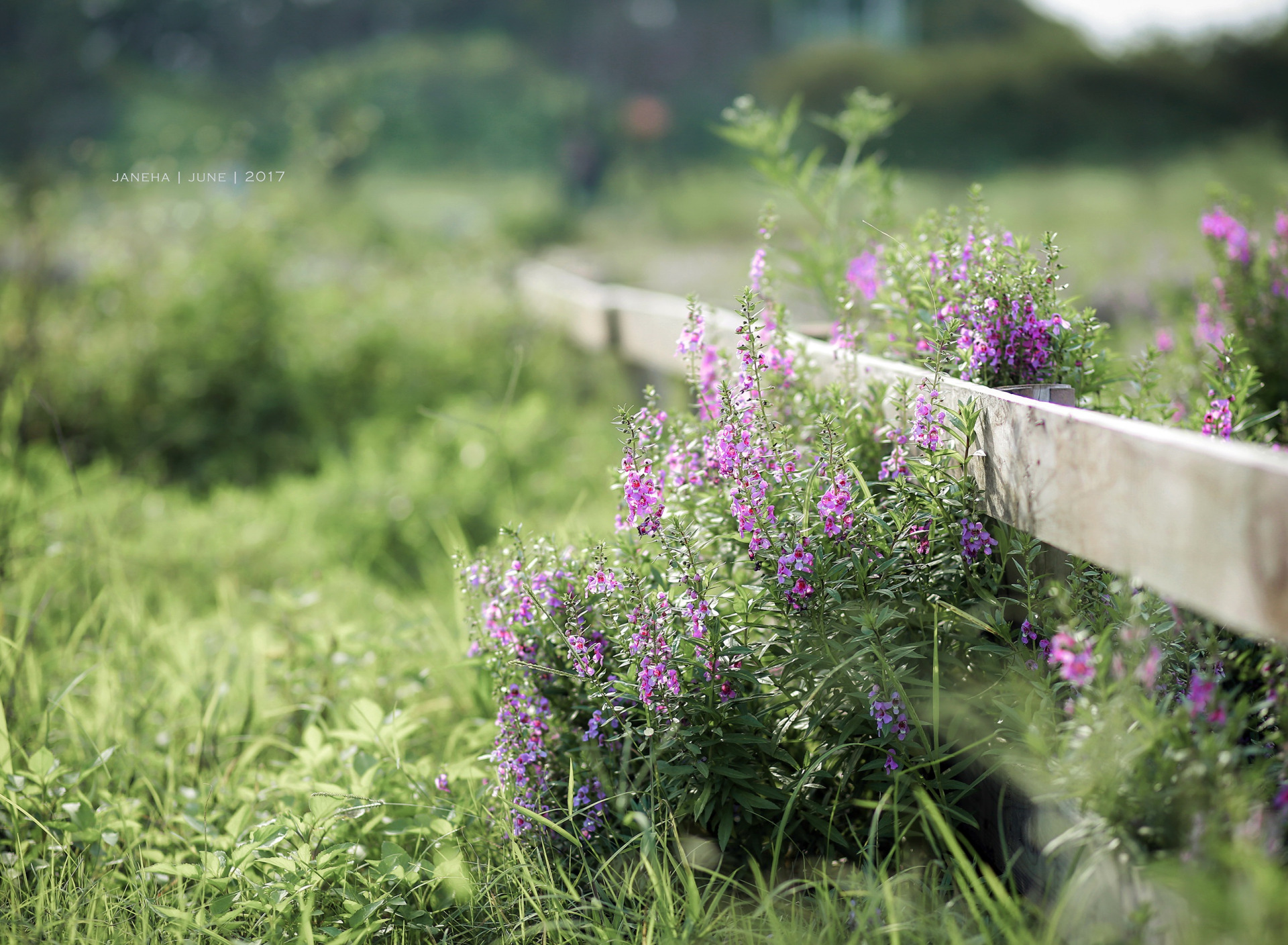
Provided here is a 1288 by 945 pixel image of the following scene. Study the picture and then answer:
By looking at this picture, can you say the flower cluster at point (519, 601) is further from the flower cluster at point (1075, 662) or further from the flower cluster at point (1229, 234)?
the flower cluster at point (1229, 234)

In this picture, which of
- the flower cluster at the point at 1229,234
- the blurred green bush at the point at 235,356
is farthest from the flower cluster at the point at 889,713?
the blurred green bush at the point at 235,356

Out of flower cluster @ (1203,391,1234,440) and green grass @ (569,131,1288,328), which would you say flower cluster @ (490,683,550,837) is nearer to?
flower cluster @ (1203,391,1234,440)

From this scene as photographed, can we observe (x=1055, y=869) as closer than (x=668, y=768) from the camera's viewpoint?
Yes

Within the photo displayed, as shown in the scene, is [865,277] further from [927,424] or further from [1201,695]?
[1201,695]

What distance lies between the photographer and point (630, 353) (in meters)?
4.83

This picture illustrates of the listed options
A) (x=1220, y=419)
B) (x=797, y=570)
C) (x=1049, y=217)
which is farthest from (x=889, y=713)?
(x=1049, y=217)

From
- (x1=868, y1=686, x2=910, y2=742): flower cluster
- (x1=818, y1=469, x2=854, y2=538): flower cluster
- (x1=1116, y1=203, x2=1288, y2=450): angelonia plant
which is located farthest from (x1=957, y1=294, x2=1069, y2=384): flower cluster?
(x1=1116, y1=203, x2=1288, y2=450): angelonia plant

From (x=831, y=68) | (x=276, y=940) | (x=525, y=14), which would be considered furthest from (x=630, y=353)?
(x=525, y=14)

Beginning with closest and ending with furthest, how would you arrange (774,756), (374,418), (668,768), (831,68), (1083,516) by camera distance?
(1083,516) → (668,768) → (774,756) → (374,418) → (831,68)

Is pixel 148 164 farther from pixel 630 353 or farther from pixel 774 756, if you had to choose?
pixel 774 756

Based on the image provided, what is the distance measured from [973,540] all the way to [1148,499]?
47 cm

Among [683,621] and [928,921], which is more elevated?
[683,621]

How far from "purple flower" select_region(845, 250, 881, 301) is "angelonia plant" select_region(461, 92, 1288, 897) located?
0.50m

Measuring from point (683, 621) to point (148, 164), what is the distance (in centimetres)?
457
